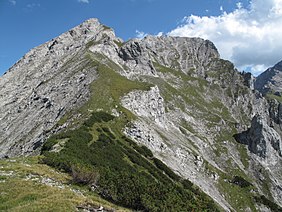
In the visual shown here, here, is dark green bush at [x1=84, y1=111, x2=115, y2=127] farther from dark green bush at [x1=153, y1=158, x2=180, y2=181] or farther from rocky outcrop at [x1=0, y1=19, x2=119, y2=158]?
dark green bush at [x1=153, y1=158, x2=180, y2=181]

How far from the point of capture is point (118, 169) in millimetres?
56781

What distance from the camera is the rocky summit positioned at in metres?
45.5

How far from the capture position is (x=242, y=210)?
9031 cm

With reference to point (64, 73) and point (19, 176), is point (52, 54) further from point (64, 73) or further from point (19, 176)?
point (19, 176)

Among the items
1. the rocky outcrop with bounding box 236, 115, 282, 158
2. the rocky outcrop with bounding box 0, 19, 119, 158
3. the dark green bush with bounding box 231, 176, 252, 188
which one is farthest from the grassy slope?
the rocky outcrop with bounding box 236, 115, 282, 158

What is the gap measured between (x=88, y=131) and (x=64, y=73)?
69108 mm

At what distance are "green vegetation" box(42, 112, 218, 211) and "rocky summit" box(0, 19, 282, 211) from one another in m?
0.17

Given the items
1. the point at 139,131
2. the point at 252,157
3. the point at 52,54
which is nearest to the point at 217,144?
the point at 252,157

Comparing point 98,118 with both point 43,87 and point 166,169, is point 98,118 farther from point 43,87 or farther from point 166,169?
point 43,87

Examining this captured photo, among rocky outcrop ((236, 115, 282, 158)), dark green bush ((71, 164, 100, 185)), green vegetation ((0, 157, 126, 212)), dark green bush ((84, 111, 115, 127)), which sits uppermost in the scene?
rocky outcrop ((236, 115, 282, 158))

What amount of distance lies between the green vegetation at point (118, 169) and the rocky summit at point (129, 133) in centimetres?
17

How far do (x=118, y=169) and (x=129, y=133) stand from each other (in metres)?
23.3

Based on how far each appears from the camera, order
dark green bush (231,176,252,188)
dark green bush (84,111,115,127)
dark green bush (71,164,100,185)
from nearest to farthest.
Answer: dark green bush (71,164,100,185), dark green bush (84,111,115,127), dark green bush (231,176,252,188)

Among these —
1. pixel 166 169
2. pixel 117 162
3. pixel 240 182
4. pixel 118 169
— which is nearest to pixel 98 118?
pixel 117 162
